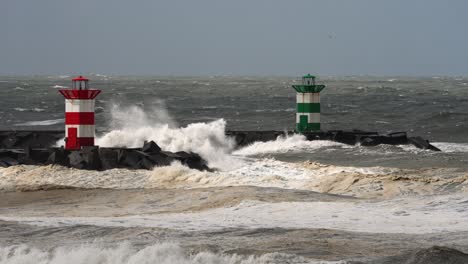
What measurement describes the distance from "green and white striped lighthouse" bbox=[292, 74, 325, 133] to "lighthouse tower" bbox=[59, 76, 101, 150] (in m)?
7.28

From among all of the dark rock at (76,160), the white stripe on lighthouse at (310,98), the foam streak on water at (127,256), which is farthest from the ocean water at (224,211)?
the white stripe on lighthouse at (310,98)

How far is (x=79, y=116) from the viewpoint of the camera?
1532cm

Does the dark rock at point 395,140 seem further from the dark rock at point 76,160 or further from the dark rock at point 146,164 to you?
the dark rock at point 76,160

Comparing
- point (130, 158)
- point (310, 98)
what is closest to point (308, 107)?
point (310, 98)

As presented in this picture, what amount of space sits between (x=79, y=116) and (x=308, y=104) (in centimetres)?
780

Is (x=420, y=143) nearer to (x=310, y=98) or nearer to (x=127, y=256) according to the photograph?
(x=310, y=98)

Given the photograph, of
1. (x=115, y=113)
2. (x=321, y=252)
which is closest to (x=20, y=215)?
(x=321, y=252)

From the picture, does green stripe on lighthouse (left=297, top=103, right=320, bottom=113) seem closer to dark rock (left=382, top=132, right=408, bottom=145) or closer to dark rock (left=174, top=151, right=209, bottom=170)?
dark rock (left=382, top=132, right=408, bottom=145)

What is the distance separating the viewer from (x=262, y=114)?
149 feet

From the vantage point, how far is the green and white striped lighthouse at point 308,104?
71.9 feet

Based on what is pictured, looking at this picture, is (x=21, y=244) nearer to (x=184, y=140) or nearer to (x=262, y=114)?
(x=184, y=140)

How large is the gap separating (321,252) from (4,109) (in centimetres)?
4317

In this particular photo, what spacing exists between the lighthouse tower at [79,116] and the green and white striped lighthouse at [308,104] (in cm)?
728

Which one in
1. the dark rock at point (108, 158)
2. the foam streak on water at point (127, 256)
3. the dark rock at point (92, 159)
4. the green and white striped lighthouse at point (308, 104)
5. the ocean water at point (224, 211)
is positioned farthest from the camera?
the green and white striped lighthouse at point (308, 104)
